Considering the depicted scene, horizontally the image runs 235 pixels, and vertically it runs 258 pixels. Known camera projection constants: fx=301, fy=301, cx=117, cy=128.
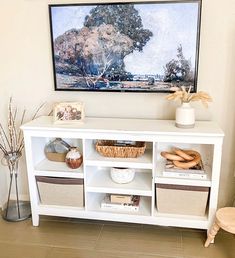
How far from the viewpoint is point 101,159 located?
214 cm

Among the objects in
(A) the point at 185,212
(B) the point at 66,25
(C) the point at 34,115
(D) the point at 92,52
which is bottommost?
(A) the point at 185,212

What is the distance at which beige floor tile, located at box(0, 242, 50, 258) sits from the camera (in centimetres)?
201

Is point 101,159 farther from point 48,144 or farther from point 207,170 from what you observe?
point 207,170

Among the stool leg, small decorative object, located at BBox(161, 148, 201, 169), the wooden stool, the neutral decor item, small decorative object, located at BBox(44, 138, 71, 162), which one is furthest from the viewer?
the neutral decor item

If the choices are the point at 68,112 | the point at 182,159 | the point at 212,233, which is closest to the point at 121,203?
the point at 182,159

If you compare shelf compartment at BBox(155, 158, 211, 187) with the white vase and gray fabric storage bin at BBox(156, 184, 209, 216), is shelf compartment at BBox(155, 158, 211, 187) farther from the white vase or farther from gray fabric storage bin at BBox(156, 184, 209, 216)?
the white vase

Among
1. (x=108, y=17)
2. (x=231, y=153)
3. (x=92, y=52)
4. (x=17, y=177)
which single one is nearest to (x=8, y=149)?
(x=17, y=177)

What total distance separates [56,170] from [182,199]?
931 millimetres

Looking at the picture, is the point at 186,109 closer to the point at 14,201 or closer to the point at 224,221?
the point at 224,221

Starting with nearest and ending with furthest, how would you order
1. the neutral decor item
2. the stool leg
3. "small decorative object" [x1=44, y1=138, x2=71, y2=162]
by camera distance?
the stool leg → "small decorative object" [x1=44, y1=138, x2=71, y2=162] → the neutral decor item

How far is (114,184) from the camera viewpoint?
2213 mm

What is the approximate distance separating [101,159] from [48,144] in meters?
0.51

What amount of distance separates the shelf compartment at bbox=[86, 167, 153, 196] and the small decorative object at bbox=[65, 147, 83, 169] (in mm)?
91

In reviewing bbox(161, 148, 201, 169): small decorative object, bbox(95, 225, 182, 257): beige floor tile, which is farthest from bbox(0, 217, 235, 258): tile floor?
bbox(161, 148, 201, 169): small decorative object
